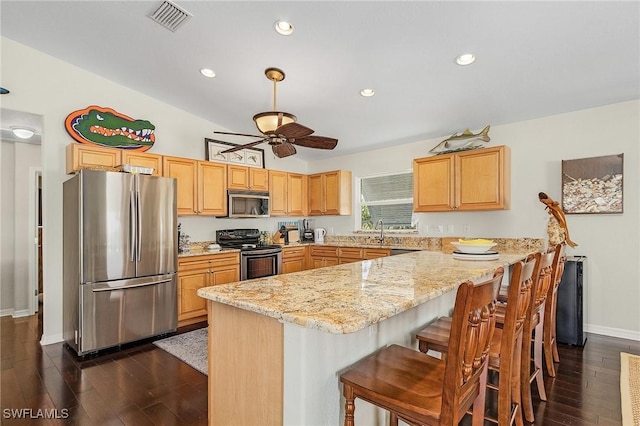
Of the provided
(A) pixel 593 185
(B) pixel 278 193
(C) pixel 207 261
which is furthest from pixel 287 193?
(A) pixel 593 185

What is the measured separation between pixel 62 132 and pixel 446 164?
184 inches

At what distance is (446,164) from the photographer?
166 inches

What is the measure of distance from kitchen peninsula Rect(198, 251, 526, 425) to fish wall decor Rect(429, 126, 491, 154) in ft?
9.52

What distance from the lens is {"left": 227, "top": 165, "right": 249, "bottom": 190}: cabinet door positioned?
15.6 feet

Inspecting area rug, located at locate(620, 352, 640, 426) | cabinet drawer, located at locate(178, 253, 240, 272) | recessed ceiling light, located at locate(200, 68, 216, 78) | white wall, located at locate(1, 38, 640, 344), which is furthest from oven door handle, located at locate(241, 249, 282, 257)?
area rug, located at locate(620, 352, 640, 426)

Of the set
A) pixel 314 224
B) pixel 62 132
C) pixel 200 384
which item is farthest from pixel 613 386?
pixel 62 132

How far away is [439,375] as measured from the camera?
128cm

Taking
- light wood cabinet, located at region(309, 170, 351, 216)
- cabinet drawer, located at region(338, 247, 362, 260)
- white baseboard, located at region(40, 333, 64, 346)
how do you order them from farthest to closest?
1. light wood cabinet, located at region(309, 170, 351, 216)
2. cabinet drawer, located at region(338, 247, 362, 260)
3. white baseboard, located at region(40, 333, 64, 346)

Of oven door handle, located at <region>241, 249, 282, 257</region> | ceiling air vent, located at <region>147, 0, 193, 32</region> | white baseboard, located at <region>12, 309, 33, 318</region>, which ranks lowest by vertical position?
white baseboard, located at <region>12, 309, 33, 318</region>

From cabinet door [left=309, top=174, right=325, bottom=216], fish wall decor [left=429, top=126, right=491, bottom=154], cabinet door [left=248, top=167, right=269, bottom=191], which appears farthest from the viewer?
cabinet door [left=309, top=174, right=325, bottom=216]

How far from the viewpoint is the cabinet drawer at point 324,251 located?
17.0ft

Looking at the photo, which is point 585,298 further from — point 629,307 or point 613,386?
point 613,386

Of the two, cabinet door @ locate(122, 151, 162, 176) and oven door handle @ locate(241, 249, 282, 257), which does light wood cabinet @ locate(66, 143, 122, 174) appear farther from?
oven door handle @ locate(241, 249, 282, 257)

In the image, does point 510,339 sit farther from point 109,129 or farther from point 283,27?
point 109,129
